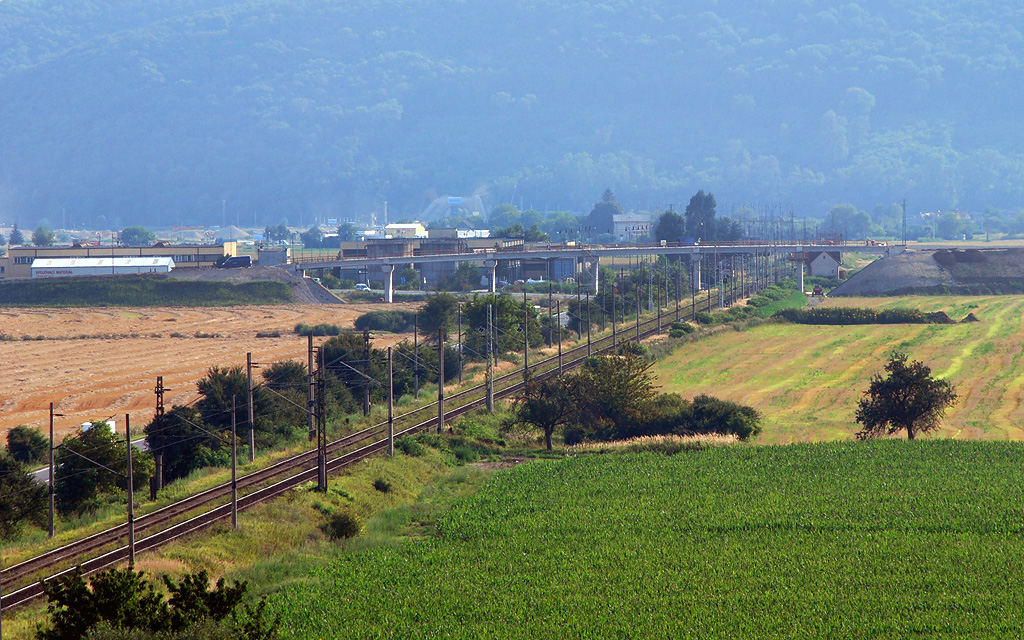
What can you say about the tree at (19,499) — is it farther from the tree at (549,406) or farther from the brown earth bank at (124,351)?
the tree at (549,406)

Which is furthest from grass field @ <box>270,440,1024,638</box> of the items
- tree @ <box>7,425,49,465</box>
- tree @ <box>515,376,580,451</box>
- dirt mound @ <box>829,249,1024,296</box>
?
dirt mound @ <box>829,249,1024,296</box>

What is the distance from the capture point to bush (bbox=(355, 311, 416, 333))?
146 meters

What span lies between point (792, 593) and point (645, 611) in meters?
5.31

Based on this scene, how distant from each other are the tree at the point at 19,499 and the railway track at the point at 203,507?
505 centimetres

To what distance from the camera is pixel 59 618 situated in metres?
27.1

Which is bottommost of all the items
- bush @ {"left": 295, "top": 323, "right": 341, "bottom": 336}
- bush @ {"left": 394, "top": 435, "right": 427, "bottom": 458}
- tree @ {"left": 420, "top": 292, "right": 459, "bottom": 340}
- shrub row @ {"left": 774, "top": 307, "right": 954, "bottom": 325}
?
bush @ {"left": 394, "top": 435, "right": 427, "bottom": 458}

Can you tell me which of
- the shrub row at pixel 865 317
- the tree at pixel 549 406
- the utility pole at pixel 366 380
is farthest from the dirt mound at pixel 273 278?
the tree at pixel 549 406

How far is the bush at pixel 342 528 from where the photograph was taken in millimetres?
47594

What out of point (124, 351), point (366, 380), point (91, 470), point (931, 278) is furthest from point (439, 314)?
point (931, 278)

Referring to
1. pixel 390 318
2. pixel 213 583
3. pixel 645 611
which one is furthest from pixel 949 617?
pixel 390 318

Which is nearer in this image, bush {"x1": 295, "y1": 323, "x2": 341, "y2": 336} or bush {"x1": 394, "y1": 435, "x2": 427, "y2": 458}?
bush {"x1": 394, "y1": 435, "x2": 427, "y2": 458}

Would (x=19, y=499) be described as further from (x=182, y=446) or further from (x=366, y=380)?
(x=366, y=380)

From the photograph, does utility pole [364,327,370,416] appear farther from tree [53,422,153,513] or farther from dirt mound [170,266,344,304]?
dirt mound [170,266,344,304]

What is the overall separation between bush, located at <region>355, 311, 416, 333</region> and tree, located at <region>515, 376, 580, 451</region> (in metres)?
70.8
